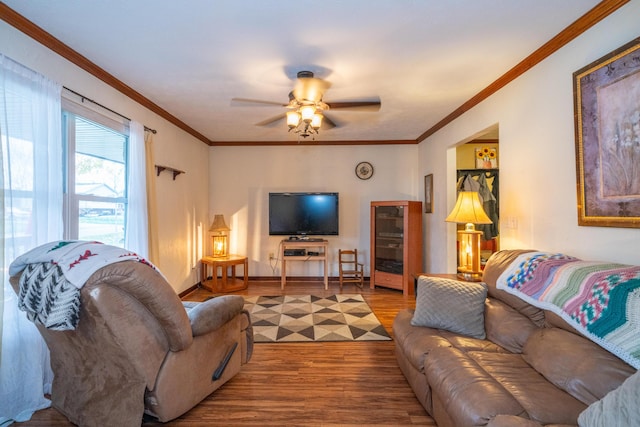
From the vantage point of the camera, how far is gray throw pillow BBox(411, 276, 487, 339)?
2.03 metres

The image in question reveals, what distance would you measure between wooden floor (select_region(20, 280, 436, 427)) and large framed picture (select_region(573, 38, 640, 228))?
1650mm

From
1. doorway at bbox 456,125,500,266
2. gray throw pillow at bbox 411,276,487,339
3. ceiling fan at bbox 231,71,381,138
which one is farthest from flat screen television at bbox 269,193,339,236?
gray throw pillow at bbox 411,276,487,339

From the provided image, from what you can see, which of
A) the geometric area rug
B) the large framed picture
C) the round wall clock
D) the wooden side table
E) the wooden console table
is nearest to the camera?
the large framed picture

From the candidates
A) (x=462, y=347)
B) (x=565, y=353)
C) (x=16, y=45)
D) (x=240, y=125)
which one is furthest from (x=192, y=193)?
(x=565, y=353)

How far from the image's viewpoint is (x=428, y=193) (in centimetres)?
A: 468

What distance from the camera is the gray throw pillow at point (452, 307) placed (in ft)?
6.67

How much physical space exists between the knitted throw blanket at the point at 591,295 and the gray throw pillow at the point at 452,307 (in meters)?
0.25

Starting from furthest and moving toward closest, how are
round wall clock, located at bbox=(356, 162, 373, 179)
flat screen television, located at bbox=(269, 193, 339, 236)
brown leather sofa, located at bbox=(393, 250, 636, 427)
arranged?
round wall clock, located at bbox=(356, 162, 373, 179) → flat screen television, located at bbox=(269, 193, 339, 236) → brown leather sofa, located at bbox=(393, 250, 636, 427)

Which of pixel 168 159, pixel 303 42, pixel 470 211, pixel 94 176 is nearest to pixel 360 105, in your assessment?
pixel 303 42

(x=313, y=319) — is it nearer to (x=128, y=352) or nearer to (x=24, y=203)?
(x=128, y=352)

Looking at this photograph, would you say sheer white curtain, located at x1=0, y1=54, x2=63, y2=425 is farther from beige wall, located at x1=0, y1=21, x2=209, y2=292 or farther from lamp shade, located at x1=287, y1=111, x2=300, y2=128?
A: lamp shade, located at x1=287, y1=111, x2=300, y2=128

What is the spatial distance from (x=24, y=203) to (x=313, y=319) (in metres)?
2.68

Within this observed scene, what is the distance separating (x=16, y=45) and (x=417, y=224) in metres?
4.55

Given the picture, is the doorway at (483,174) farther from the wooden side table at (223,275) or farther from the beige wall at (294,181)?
the wooden side table at (223,275)
